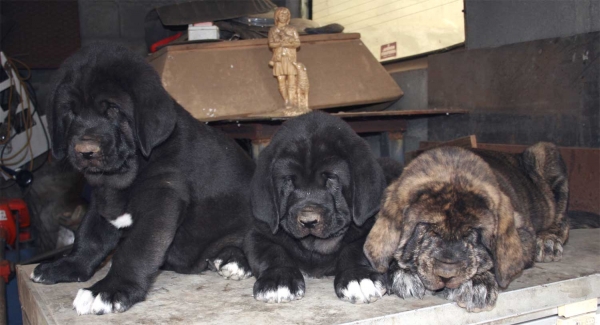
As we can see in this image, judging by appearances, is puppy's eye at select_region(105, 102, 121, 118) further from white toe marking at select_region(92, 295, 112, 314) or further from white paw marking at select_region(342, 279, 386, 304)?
white paw marking at select_region(342, 279, 386, 304)

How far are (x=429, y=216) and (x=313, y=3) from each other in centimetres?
813

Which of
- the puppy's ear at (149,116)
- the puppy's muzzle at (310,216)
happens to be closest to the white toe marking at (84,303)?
the puppy's ear at (149,116)

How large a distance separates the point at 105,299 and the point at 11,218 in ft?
15.5

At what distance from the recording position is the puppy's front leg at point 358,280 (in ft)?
11.5

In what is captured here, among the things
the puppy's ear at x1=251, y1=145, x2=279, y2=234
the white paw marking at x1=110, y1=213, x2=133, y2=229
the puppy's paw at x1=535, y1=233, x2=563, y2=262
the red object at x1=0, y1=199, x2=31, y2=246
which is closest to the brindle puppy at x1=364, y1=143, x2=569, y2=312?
the puppy's ear at x1=251, y1=145, x2=279, y2=234

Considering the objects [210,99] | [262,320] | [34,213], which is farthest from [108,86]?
[34,213]

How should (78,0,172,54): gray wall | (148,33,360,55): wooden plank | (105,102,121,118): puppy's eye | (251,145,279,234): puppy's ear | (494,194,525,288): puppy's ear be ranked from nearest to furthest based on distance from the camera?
(494,194,525,288): puppy's ear < (105,102,121,118): puppy's eye < (251,145,279,234): puppy's ear < (148,33,360,55): wooden plank < (78,0,172,54): gray wall

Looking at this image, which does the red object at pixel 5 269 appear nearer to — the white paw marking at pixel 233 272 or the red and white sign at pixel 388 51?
the white paw marking at pixel 233 272

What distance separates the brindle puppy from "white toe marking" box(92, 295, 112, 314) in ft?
4.62

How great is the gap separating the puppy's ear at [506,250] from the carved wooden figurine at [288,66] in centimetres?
339

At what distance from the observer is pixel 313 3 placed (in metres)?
10.8

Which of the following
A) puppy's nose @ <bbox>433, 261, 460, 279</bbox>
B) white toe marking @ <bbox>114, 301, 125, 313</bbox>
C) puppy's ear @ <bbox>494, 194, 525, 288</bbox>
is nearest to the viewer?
puppy's nose @ <bbox>433, 261, 460, 279</bbox>

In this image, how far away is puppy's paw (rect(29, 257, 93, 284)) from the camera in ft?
13.3

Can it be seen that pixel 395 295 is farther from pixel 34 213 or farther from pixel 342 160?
pixel 34 213
